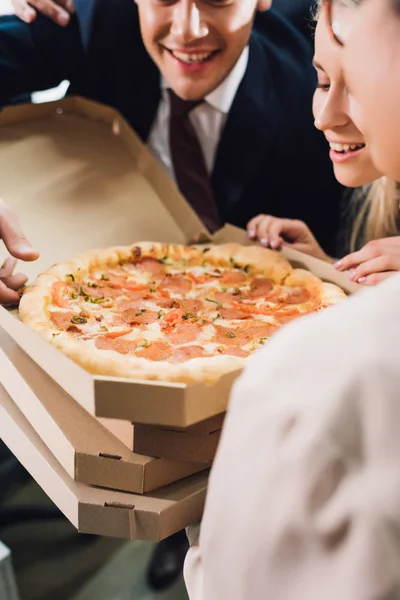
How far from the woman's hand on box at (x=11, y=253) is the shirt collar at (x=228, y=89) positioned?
666 mm

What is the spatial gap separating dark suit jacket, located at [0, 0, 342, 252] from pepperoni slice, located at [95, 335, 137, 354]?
0.78 m

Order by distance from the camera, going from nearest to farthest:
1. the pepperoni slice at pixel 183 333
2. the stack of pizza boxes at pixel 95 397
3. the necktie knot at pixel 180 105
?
the stack of pizza boxes at pixel 95 397 < the pepperoni slice at pixel 183 333 < the necktie knot at pixel 180 105

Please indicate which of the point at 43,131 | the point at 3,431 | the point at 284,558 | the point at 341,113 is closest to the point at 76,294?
the point at 3,431

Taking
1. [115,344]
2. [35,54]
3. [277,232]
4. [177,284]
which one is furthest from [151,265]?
[35,54]

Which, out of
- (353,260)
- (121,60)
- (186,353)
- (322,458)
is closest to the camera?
(322,458)

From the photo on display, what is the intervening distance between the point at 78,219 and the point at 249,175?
1.63ft

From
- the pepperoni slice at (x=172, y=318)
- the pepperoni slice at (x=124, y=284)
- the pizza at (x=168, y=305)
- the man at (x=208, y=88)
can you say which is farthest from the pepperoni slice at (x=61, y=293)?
the man at (x=208, y=88)

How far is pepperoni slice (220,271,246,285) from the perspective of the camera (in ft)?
5.12

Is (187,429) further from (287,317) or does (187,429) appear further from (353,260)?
(353,260)

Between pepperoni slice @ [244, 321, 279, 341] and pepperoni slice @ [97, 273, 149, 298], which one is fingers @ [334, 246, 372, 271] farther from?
pepperoni slice @ [97, 273, 149, 298]

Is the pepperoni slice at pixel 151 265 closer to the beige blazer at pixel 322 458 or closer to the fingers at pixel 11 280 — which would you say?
the fingers at pixel 11 280

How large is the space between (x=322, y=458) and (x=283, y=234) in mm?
1175

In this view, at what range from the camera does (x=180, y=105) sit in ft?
6.03

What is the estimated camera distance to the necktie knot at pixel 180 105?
1828mm
